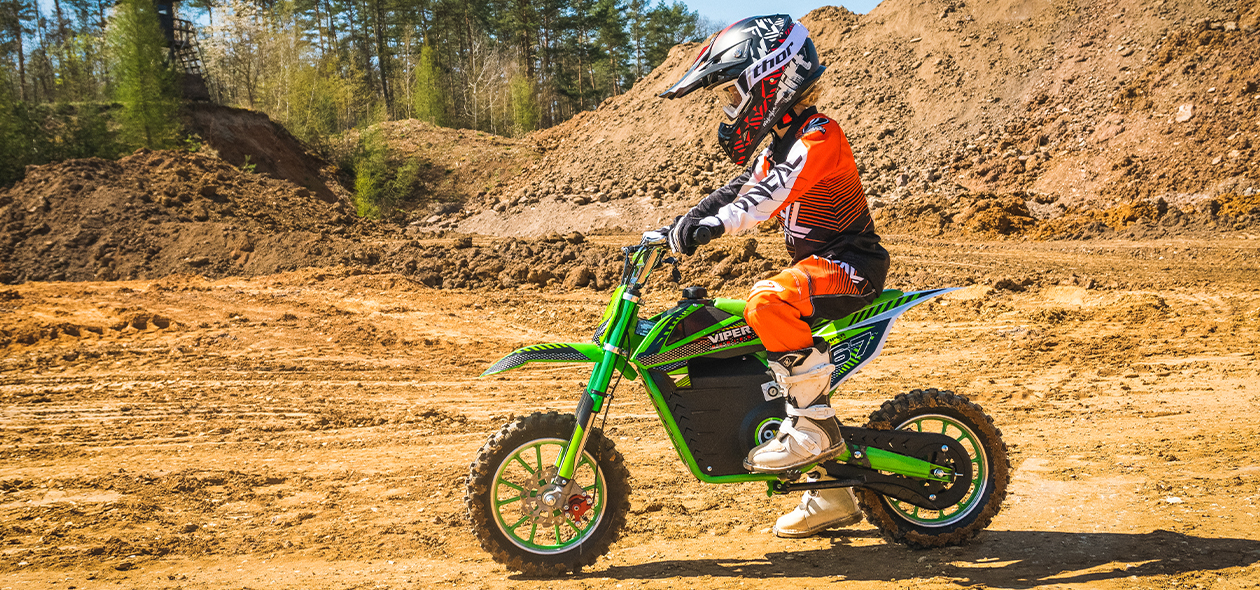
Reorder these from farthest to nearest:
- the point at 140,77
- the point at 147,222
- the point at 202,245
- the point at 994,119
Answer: the point at 140,77, the point at 994,119, the point at 147,222, the point at 202,245

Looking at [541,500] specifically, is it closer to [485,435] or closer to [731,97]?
[731,97]

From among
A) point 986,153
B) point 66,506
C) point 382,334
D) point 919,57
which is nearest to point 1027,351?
point 382,334

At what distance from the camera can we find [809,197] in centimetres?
387

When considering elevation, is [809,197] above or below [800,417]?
above

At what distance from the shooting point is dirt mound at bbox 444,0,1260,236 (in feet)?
64.3

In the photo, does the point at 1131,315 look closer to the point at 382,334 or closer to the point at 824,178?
the point at 824,178

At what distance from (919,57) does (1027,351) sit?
23.1m

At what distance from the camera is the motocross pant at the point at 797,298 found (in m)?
3.72

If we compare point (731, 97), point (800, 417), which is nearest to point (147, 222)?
point (731, 97)

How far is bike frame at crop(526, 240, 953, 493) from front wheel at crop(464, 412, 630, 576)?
0.07 m

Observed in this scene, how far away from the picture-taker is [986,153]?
77.8 ft

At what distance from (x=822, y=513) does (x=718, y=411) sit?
855 mm

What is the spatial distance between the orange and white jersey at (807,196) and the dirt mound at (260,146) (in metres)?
27.1

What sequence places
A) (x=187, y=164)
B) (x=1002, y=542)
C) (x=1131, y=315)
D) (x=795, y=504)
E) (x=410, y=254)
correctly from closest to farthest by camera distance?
(x=1002, y=542) < (x=795, y=504) < (x=1131, y=315) < (x=410, y=254) < (x=187, y=164)
